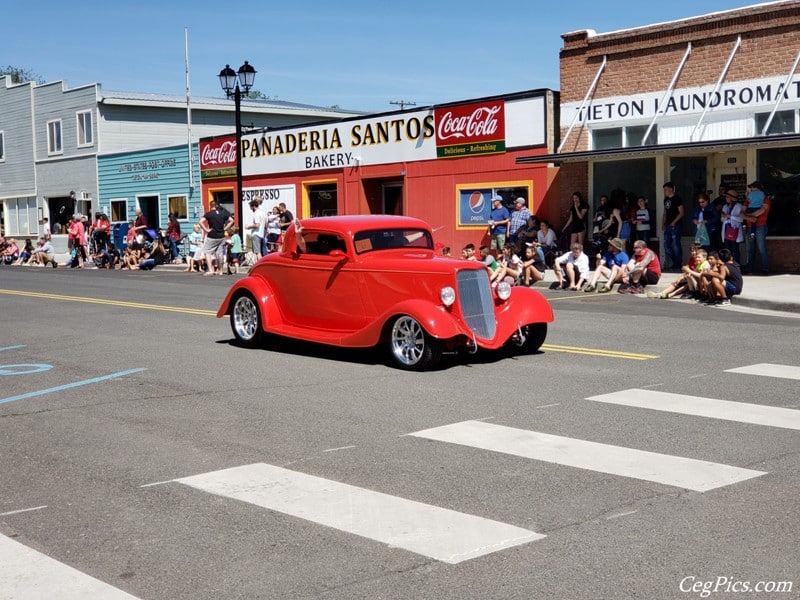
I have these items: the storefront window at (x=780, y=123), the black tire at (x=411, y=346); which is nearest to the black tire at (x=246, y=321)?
the black tire at (x=411, y=346)

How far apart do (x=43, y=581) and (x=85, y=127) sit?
147 feet

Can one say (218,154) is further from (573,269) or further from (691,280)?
(691,280)

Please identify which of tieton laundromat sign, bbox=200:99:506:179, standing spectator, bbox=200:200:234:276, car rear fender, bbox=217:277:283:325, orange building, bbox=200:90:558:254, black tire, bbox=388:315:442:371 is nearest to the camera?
black tire, bbox=388:315:442:371

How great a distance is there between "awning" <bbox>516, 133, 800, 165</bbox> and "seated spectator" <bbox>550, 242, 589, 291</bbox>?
3215 millimetres

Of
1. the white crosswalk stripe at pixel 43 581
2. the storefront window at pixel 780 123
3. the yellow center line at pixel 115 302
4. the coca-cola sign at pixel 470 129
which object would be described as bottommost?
Result: the white crosswalk stripe at pixel 43 581

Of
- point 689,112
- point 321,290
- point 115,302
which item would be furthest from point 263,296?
point 689,112

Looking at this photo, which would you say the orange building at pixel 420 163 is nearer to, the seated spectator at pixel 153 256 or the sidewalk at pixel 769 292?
the seated spectator at pixel 153 256

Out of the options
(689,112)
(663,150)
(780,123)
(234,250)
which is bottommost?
(234,250)

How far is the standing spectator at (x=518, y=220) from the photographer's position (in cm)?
2497

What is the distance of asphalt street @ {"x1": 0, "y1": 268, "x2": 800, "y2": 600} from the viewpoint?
4.63 metres

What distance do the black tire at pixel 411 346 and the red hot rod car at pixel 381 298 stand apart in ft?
Answer: 0.03

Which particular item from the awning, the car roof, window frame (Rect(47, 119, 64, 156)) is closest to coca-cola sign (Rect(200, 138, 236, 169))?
window frame (Rect(47, 119, 64, 156))

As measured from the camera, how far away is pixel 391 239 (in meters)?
11.7

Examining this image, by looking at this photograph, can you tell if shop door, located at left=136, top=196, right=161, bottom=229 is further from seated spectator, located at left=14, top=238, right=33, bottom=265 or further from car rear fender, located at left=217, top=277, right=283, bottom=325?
car rear fender, located at left=217, top=277, right=283, bottom=325
